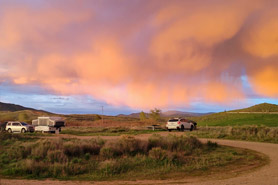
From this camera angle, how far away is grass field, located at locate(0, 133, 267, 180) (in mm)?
11945

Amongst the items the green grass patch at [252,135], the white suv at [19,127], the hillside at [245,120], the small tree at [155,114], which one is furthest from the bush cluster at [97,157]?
the small tree at [155,114]

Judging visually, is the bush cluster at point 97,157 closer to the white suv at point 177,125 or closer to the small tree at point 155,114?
the white suv at point 177,125

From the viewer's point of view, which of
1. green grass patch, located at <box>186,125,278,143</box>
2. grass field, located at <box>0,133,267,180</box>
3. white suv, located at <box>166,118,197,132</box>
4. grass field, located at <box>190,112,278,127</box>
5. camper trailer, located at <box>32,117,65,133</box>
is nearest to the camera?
grass field, located at <box>0,133,267,180</box>

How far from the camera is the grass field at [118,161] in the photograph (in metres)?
11.9

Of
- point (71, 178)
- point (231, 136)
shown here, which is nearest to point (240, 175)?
point (71, 178)

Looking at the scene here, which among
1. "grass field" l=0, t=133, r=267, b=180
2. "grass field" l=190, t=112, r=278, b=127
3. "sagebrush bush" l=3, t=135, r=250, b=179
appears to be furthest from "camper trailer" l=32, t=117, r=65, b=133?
"grass field" l=190, t=112, r=278, b=127

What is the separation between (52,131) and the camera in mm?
39562

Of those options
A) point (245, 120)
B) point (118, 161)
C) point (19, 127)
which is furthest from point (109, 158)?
point (245, 120)

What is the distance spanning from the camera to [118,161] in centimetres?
1359

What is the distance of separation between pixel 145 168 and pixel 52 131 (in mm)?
29740

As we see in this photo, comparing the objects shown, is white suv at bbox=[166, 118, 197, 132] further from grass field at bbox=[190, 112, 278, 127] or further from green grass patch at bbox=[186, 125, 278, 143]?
grass field at bbox=[190, 112, 278, 127]

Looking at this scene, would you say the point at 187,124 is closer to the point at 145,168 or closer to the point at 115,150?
the point at 115,150

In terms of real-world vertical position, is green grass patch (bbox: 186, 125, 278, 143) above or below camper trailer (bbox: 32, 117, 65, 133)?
below

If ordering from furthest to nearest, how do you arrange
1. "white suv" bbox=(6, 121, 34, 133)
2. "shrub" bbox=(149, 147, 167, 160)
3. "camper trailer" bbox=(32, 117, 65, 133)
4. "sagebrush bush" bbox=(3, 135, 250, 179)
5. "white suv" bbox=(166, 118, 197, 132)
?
"camper trailer" bbox=(32, 117, 65, 133) → "white suv" bbox=(6, 121, 34, 133) → "white suv" bbox=(166, 118, 197, 132) → "shrub" bbox=(149, 147, 167, 160) → "sagebrush bush" bbox=(3, 135, 250, 179)
